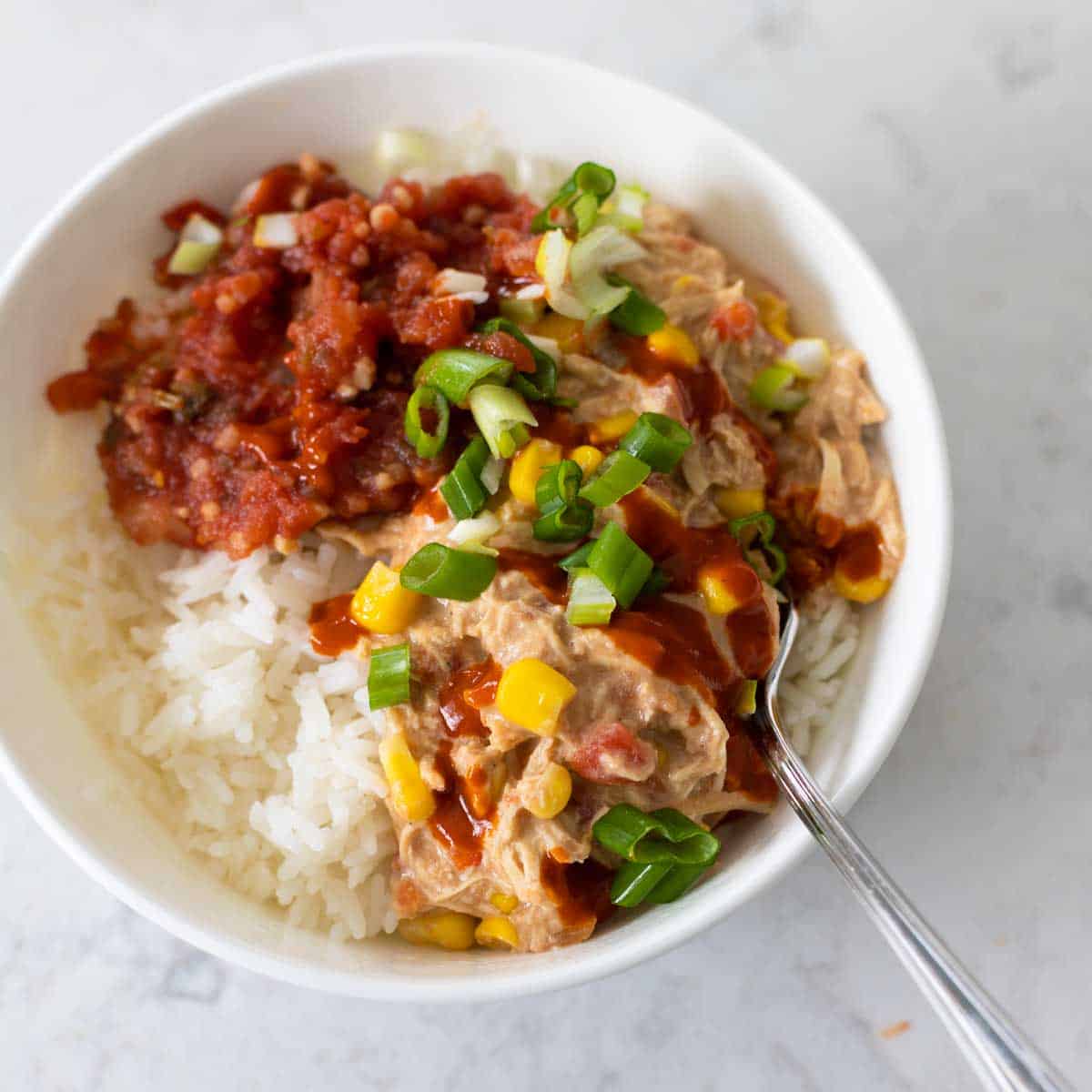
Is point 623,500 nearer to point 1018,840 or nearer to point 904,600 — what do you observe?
point 904,600

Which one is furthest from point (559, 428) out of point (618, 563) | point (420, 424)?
point (618, 563)

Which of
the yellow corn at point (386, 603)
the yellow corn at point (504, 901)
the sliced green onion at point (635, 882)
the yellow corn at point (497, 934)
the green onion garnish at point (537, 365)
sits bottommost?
the yellow corn at point (497, 934)

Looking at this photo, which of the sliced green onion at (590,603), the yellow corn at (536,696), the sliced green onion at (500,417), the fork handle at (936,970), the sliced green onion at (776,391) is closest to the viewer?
the fork handle at (936,970)

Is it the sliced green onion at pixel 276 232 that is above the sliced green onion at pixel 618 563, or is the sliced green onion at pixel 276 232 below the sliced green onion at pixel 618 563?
above

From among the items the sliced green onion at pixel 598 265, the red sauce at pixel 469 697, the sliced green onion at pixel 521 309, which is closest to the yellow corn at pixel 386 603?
the red sauce at pixel 469 697

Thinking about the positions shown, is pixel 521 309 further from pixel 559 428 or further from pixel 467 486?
pixel 467 486

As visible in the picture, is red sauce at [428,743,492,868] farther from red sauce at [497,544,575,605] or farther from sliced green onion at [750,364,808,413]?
sliced green onion at [750,364,808,413]

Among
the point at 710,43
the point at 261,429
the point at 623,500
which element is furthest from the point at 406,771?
the point at 710,43

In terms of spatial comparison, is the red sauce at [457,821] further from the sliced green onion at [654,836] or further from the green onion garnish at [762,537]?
the green onion garnish at [762,537]
